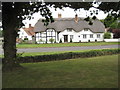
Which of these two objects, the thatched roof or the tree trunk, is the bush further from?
the thatched roof

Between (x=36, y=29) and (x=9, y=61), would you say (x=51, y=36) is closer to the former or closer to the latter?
(x=36, y=29)

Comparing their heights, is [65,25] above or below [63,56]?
above

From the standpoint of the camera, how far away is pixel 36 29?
60156 millimetres

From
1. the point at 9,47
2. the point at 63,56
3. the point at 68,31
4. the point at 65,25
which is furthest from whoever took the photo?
the point at 65,25

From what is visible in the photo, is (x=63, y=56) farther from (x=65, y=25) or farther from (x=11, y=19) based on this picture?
(x=65, y=25)

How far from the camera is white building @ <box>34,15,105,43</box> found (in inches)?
2282

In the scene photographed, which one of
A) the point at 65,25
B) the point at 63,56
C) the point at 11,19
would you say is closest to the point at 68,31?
the point at 65,25

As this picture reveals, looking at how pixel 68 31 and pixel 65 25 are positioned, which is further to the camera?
pixel 65 25

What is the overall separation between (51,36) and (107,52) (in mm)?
36179

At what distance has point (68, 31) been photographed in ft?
195

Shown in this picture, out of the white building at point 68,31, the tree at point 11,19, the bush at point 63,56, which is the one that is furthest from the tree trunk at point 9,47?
the white building at point 68,31

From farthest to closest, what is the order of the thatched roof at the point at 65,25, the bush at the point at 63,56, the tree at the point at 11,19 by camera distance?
the thatched roof at the point at 65,25, the bush at the point at 63,56, the tree at the point at 11,19

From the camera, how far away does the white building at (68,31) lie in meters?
58.0

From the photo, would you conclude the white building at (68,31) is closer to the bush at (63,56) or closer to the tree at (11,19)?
the bush at (63,56)
